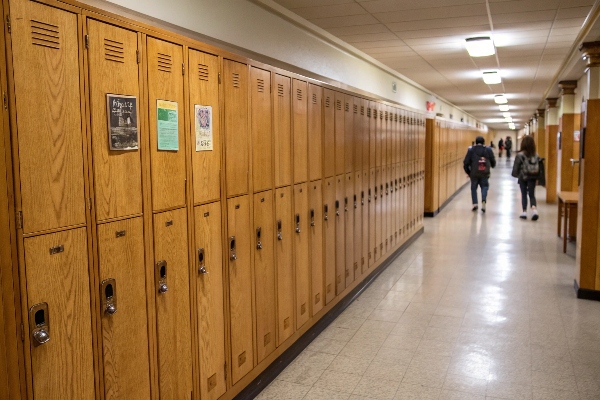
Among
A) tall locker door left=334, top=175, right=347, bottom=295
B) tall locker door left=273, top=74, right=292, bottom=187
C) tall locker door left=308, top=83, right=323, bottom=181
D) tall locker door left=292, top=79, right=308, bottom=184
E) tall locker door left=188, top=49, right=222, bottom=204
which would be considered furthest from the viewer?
tall locker door left=334, top=175, right=347, bottom=295

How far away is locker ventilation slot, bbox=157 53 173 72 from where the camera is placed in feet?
7.86

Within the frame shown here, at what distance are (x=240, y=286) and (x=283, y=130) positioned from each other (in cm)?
119

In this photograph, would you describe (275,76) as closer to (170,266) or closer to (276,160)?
(276,160)

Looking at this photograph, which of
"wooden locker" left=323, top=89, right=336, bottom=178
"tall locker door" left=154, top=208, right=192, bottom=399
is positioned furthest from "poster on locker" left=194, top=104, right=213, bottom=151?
"wooden locker" left=323, top=89, right=336, bottom=178

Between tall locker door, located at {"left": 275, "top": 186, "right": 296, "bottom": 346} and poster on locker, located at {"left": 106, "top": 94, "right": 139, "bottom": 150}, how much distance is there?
5.08 feet

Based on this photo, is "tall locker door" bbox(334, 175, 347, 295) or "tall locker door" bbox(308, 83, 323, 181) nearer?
"tall locker door" bbox(308, 83, 323, 181)

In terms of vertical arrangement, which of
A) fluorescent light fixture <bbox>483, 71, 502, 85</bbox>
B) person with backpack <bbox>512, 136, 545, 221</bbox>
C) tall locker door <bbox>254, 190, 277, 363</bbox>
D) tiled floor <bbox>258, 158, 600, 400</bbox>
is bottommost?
tiled floor <bbox>258, 158, 600, 400</bbox>

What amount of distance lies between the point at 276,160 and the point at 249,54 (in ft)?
3.39

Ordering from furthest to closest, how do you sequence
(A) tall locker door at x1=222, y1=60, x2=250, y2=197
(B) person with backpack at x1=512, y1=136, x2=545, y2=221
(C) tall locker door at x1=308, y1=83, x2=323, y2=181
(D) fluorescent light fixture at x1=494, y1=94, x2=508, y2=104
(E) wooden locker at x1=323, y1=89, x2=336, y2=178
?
(D) fluorescent light fixture at x1=494, y1=94, x2=508, y2=104
(B) person with backpack at x1=512, y1=136, x2=545, y2=221
(E) wooden locker at x1=323, y1=89, x2=336, y2=178
(C) tall locker door at x1=308, y1=83, x2=323, y2=181
(A) tall locker door at x1=222, y1=60, x2=250, y2=197

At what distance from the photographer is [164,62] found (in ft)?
7.96

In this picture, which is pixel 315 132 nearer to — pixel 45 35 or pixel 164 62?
pixel 164 62

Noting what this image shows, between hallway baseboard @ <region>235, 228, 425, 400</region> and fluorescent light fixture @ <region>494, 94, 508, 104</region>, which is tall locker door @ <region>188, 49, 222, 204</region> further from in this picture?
fluorescent light fixture @ <region>494, 94, 508, 104</region>

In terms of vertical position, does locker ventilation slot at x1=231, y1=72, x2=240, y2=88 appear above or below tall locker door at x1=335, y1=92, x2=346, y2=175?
above

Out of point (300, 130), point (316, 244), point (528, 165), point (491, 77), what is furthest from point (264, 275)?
point (528, 165)
